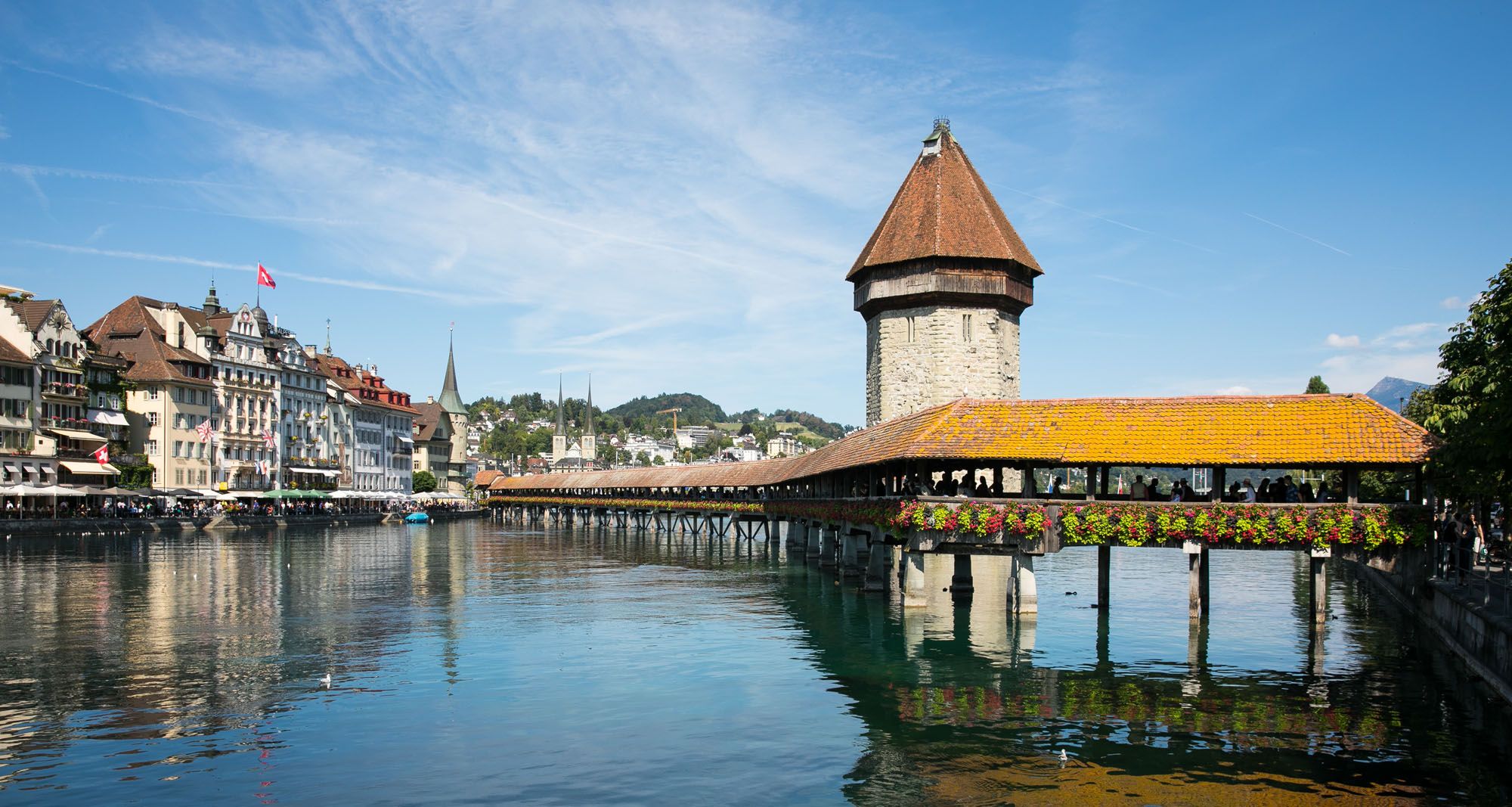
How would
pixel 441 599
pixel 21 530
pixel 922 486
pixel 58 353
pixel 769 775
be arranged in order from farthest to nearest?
pixel 58 353
pixel 21 530
pixel 441 599
pixel 922 486
pixel 769 775

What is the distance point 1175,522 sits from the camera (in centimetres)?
2341

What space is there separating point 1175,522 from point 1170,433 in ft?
5.96

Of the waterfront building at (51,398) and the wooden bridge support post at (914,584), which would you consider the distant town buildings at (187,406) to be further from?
the wooden bridge support post at (914,584)

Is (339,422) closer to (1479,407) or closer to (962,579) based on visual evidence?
(962,579)

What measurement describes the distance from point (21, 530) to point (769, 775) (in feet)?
175

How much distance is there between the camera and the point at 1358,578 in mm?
41781

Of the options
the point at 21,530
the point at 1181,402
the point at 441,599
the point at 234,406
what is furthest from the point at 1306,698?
the point at 234,406

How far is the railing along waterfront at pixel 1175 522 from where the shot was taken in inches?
876

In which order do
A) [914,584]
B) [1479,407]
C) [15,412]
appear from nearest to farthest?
[1479,407] < [914,584] < [15,412]

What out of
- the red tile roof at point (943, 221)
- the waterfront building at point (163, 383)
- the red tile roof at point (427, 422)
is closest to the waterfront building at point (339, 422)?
the waterfront building at point (163, 383)

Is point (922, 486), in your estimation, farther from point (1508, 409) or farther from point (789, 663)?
point (1508, 409)

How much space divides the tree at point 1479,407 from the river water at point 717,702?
130 inches

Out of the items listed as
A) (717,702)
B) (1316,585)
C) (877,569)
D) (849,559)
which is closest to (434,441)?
(849,559)

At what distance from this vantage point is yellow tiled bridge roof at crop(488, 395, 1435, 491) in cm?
2242
